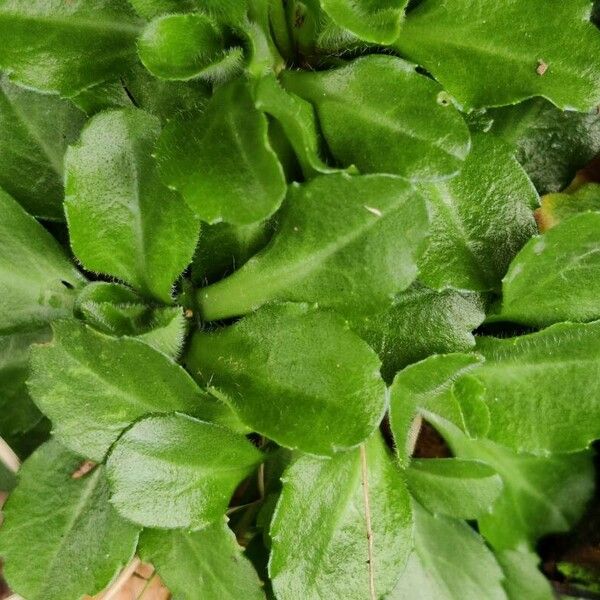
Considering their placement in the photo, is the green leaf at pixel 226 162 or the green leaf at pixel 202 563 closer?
the green leaf at pixel 226 162

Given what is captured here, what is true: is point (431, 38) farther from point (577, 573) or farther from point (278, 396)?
point (577, 573)

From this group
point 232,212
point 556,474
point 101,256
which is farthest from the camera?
point 556,474

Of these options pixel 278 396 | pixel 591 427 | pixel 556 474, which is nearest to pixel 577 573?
pixel 556 474

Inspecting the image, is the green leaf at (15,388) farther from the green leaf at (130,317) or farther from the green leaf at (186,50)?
the green leaf at (186,50)

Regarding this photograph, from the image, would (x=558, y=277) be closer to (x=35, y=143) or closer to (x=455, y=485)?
(x=455, y=485)

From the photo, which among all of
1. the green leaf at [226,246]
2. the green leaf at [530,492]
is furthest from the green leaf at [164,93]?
the green leaf at [530,492]

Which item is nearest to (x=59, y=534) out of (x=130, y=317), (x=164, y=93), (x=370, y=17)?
(x=130, y=317)
